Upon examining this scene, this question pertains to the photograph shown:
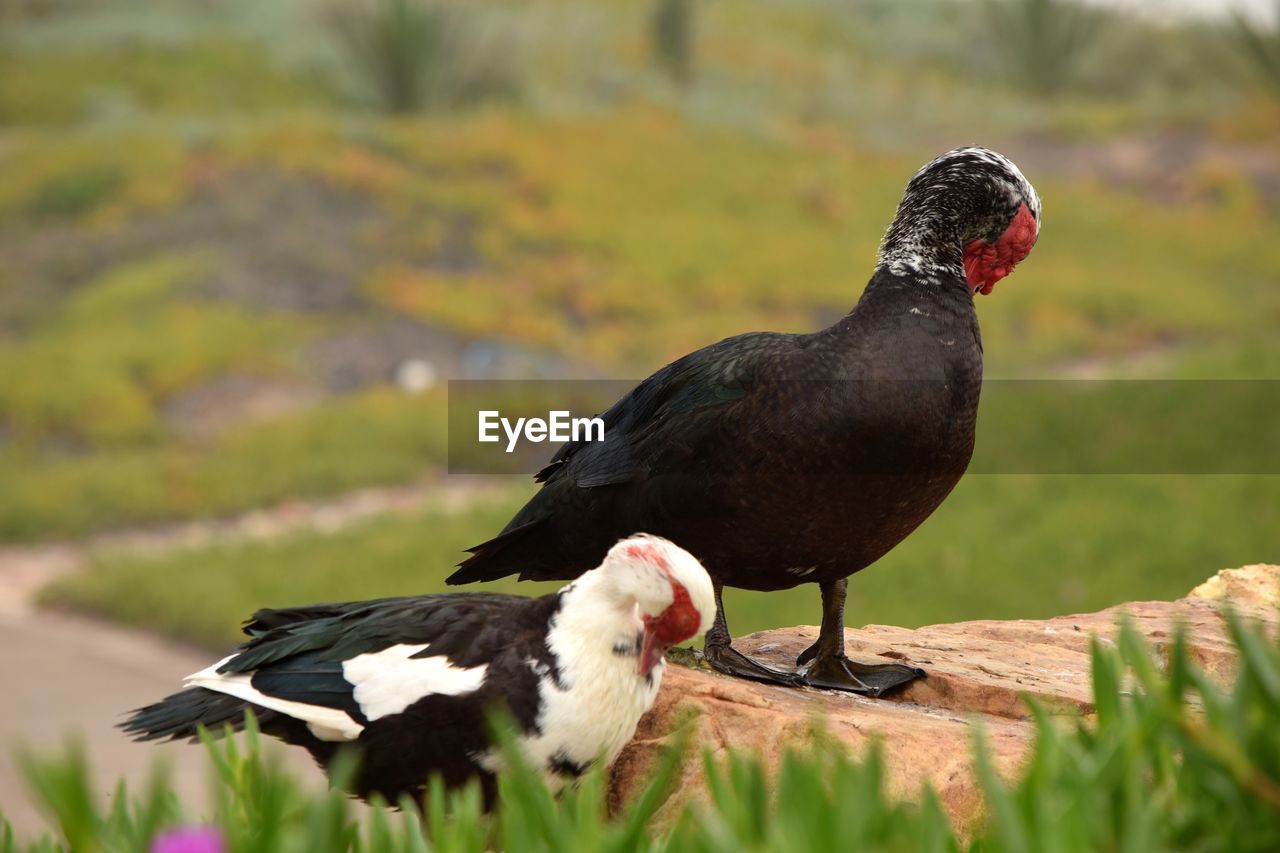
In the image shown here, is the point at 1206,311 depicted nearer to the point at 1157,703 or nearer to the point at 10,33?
the point at 1157,703

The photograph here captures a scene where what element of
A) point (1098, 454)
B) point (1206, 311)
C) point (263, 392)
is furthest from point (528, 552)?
point (1206, 311)

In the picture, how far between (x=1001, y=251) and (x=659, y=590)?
1.33 metres

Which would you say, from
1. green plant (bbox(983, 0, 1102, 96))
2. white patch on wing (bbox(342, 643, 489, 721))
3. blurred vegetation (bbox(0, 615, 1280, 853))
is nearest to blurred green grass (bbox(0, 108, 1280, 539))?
green plant (bbox(983, 0, 1102, 96))

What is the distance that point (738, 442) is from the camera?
3377 millimetres

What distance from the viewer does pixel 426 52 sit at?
2042 cm

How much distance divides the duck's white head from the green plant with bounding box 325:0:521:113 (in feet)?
59.0

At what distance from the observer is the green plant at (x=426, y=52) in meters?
20.1

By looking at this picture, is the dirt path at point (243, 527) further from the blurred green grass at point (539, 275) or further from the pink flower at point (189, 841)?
the pink flower at point (189, 841)

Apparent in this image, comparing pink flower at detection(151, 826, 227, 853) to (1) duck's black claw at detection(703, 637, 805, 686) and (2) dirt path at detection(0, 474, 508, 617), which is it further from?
(2) dirt path at detection(0, 474, 508, 617)

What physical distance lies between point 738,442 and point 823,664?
0.70 metres

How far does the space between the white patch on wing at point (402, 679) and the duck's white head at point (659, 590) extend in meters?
0.31

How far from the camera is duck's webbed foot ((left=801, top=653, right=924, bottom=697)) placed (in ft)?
12.0

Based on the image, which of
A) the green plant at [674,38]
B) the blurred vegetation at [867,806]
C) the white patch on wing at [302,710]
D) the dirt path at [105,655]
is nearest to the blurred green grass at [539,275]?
the dirt path at [105,655]

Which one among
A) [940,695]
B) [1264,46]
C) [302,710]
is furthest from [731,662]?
[1264,46]
